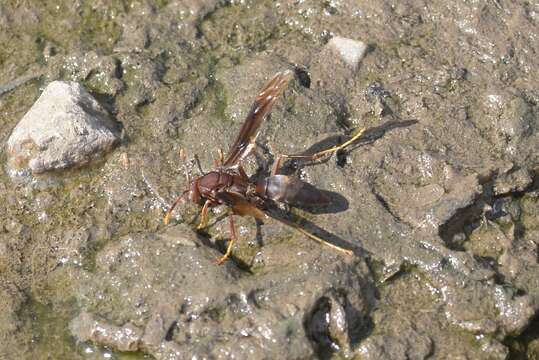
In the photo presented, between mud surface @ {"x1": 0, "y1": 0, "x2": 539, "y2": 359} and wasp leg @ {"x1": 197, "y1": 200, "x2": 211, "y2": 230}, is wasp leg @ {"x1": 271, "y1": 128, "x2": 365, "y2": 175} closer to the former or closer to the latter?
mud surface @ {"x1": 0, "y1": 0, "x2": 539, "y2": 359}

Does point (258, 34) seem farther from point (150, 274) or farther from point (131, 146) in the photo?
point (150, 274)

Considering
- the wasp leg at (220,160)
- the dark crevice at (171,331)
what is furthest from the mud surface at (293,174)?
the wasp leg at (220,160)

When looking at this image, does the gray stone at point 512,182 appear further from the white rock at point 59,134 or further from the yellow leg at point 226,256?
the white rock at point 59,134

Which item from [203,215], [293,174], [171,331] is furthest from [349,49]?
[171,331]

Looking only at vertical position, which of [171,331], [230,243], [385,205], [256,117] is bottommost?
[171,331]

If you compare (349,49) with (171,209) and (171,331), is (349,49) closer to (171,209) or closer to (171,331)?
(171,209)
